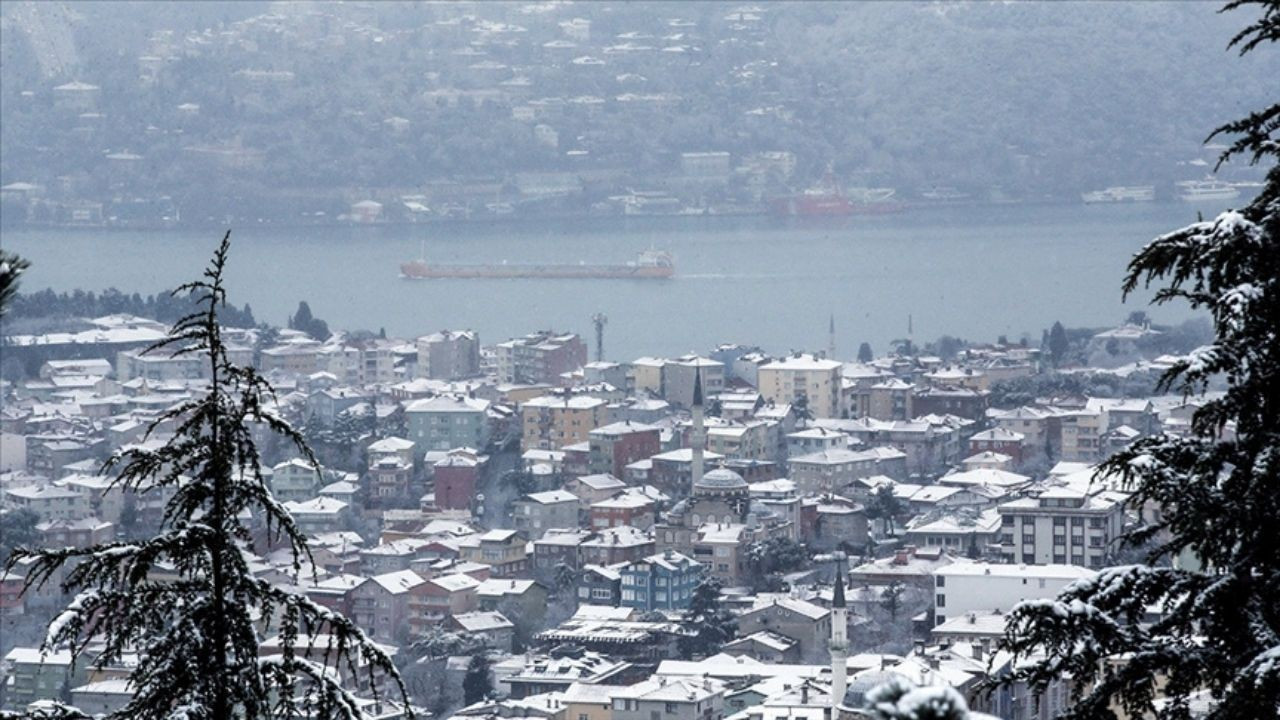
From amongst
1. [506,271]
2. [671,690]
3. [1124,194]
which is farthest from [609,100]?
[671,690]

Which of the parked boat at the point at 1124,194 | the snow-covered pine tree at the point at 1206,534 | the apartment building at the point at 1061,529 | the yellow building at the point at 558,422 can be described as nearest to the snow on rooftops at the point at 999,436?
the yellow building at the point at 558,422

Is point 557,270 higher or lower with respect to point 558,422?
lower

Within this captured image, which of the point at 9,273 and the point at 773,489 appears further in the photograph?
the point at 773,489

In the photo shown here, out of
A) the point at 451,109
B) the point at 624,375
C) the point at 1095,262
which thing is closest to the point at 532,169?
the point at 451,109

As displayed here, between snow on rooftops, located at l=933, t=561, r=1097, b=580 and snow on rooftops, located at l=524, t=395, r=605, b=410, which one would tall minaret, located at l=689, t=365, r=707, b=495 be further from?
snow on rooftops, located at l=933, t=561, r=1097, b=580

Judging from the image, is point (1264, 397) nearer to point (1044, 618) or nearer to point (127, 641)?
point (1044, 618)

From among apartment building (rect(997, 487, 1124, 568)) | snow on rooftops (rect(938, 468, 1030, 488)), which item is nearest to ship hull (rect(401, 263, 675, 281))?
snow on rooftops (rect(938, 468, 1030, 488))

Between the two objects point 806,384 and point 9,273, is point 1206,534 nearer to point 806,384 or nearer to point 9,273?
point 9,273
